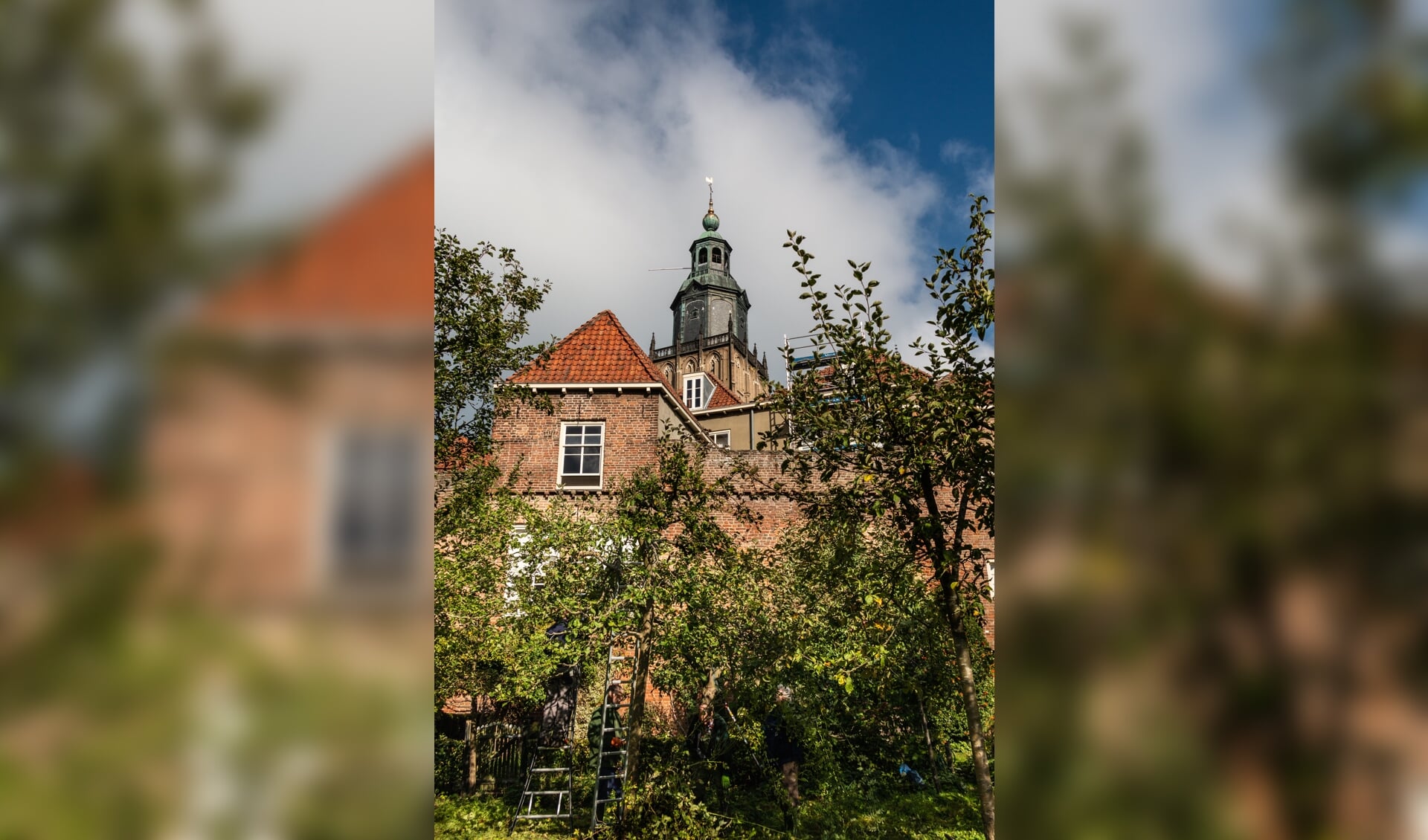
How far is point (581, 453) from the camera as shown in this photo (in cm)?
1698

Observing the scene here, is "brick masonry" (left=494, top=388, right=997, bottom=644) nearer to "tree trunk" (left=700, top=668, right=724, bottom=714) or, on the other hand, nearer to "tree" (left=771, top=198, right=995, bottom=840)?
"tree trunk" (left=700, top=668, right=724, bottom=714)

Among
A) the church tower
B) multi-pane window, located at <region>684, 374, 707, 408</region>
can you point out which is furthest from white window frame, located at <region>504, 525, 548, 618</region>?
the church tower

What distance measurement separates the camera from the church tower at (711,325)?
58.7 m

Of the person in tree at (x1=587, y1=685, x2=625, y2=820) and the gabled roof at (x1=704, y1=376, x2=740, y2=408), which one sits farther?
the gabled roof at (x1=704, y1=376, x2=740, y2=408)

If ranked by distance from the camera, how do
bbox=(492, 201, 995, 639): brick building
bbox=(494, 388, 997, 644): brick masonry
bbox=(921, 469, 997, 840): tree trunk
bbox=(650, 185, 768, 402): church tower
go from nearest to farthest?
bbox=(921, 469, 997, 840): tree trunk
bbox=(492, 201, 995, 639): brick building
bbox=(494, 388, 997, 644): brick masonry
bbox=(650, 185, 768, 402): church tower

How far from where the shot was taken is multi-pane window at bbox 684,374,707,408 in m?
48.0
